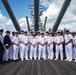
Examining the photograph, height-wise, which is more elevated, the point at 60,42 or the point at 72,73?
the point at 60,42

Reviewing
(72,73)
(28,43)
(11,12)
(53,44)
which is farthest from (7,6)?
(72,73)

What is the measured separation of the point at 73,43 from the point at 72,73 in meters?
5.40

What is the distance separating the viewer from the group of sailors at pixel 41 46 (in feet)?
39.1

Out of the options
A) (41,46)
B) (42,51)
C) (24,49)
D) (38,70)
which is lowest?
(38,70)

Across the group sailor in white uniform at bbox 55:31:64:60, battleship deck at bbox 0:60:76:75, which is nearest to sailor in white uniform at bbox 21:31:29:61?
sailor in white uniform at bbox 55:31:64:60

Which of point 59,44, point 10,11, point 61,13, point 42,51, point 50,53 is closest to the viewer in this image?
point 59,44

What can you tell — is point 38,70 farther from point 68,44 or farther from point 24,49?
point 24,49

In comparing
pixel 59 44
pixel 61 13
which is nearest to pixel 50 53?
pixel 59 44

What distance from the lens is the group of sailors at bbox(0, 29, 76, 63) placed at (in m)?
11.9

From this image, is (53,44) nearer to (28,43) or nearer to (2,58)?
(28,43)

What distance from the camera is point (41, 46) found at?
12.9 metres

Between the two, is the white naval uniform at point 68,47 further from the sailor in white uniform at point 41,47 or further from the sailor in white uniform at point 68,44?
the sailor in white uniform at point 41,47

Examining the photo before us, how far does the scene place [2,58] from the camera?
1080 centimetres

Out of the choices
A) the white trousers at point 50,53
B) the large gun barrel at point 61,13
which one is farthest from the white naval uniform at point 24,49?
the large gun barrel at point 61,13
